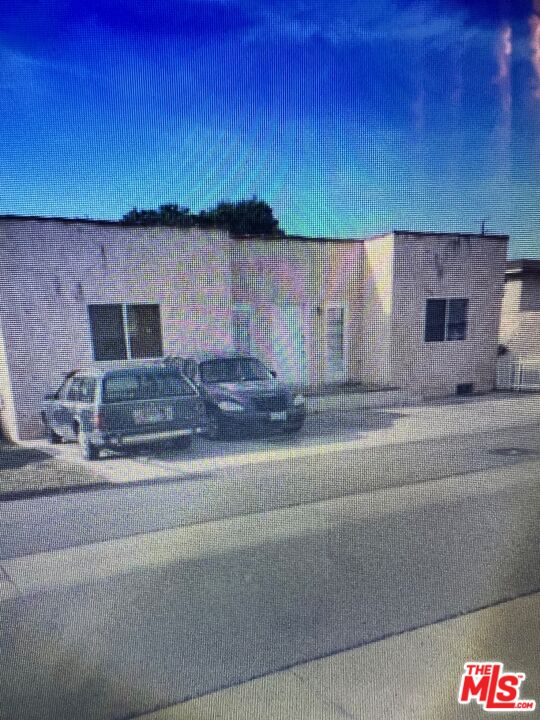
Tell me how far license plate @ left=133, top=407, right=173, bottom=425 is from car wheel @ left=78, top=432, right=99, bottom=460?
19cm

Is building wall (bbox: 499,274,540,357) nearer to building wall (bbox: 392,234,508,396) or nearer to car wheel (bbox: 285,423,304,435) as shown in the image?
building wall (bbox: 392,234,508,396)

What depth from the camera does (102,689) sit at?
3.29 ft

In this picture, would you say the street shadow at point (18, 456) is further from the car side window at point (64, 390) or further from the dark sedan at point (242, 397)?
the dark sedan at point (242, 397)

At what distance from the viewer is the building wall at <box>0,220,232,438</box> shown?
1.37 meters

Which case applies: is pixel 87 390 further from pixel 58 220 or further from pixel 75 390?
pixel 58 220

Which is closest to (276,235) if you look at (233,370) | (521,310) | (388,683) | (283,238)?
(283,238)

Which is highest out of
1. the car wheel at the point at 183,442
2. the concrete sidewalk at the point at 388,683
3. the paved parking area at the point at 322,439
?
the car wheel at the point at 183,442

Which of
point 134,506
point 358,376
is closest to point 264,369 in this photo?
point 358,376

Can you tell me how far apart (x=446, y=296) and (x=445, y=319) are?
140 mm

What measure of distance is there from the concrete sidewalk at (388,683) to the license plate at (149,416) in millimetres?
920

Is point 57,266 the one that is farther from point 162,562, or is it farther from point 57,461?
point 162,562

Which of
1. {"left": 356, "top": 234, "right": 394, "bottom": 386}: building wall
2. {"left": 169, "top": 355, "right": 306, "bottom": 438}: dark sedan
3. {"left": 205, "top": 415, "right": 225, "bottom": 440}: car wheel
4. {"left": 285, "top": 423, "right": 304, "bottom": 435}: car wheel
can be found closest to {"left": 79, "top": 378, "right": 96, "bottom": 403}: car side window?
{"left": 169, "top": 355, "right": 306, "bottom": 438}: dark sedan

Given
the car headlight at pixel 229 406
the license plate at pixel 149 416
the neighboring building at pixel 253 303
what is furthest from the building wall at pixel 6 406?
the car headlight at pixel 229 406

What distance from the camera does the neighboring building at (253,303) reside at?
1.44 m
